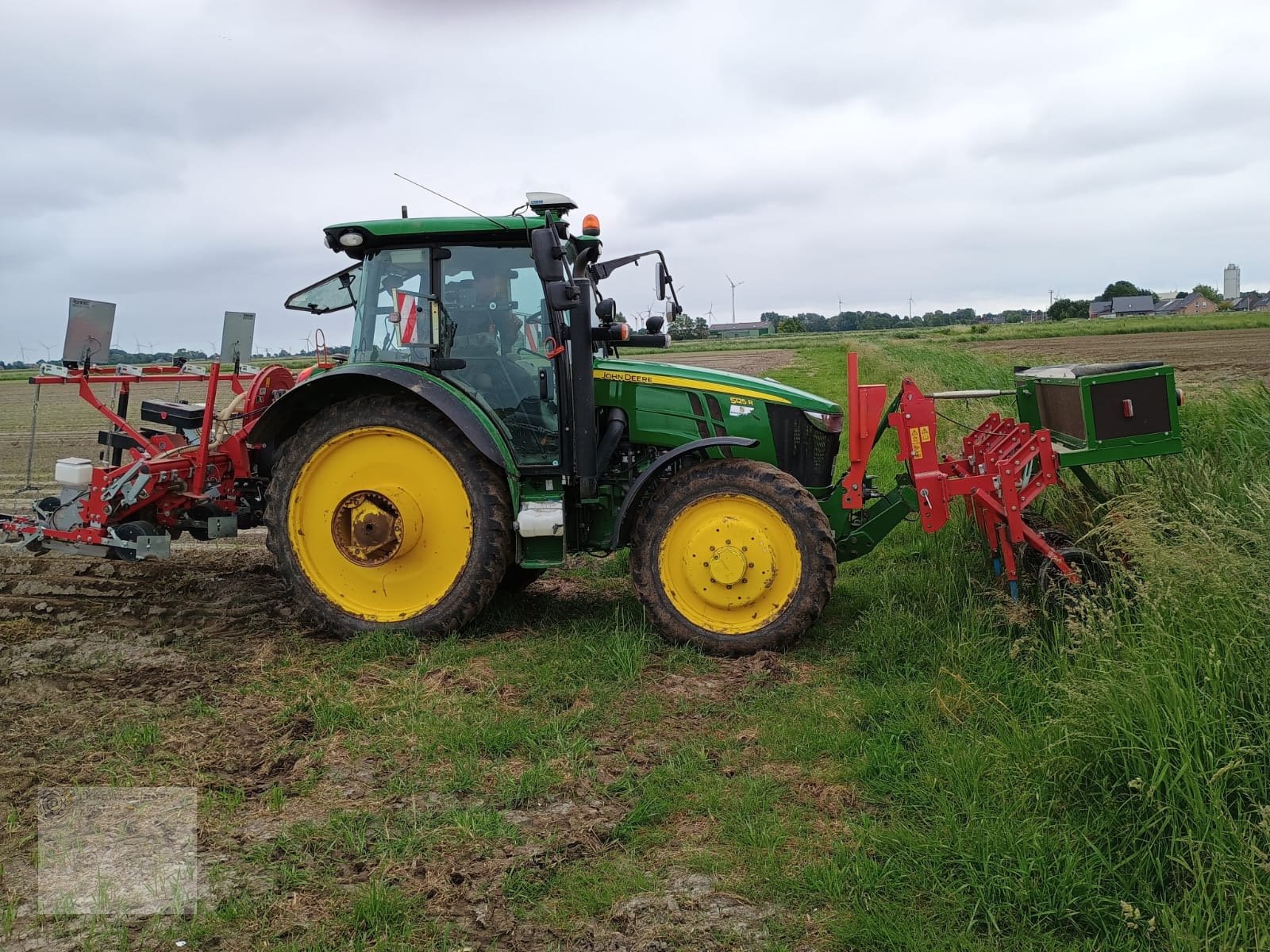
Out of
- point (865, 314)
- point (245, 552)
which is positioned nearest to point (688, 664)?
point (245, 552)

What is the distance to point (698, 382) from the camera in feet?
19.2

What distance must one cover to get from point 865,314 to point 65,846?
374 ft

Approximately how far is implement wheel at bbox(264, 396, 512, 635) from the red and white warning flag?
1.26ft

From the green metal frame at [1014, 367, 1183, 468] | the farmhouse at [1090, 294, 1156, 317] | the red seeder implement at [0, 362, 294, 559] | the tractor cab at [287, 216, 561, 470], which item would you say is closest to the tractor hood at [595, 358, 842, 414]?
the tractor cab at [287, 216, 561, 470]

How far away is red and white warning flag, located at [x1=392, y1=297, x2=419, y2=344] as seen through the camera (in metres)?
5.76

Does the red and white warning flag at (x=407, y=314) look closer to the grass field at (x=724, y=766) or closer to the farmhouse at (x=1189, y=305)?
the grass field at (x=724, y=766)

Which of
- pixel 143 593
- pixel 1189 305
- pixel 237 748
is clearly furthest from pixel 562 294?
pixel 1189 305

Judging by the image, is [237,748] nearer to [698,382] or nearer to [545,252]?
[545,252]

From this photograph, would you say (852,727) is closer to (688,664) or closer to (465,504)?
(688,664)

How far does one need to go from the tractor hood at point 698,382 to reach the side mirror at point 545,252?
3.08 ft

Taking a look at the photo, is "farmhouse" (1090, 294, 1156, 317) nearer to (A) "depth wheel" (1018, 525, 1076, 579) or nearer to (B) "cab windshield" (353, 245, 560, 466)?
(A) "depth wheel" (1018, 525, 1076, 579)

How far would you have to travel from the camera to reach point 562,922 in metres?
2.98

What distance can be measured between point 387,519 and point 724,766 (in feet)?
8.54

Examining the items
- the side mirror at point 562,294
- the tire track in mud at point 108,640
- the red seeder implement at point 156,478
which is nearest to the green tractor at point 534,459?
the side mirror at point 562,294
